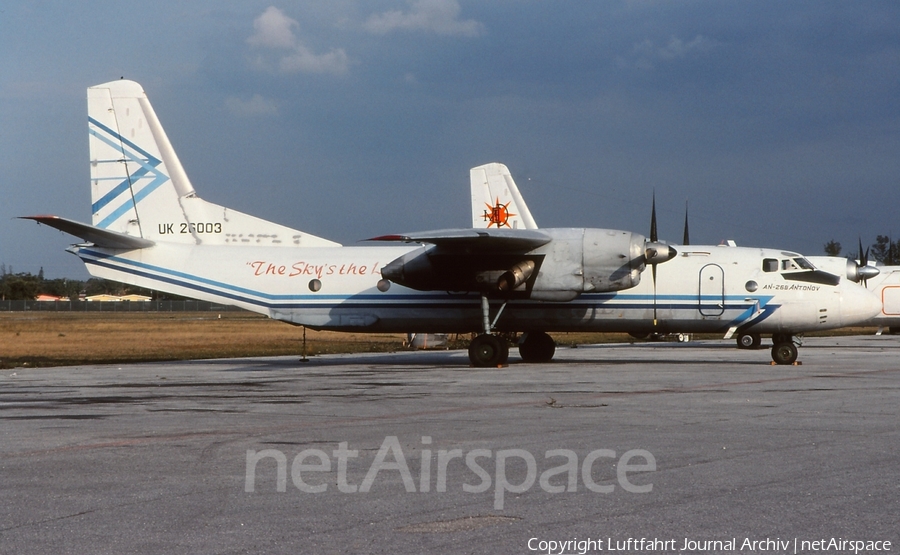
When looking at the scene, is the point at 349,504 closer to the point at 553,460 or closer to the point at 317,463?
the point at 317,463

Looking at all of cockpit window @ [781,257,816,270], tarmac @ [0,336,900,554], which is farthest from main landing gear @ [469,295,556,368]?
cockpit window @ [781,257,816,270]

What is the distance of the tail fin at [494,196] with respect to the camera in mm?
35812

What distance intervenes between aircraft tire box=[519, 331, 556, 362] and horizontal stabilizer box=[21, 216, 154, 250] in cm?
1119

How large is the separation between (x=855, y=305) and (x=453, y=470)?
19.1 meters

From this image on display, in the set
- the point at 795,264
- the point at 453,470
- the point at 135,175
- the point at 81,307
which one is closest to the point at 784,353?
the point at 795,264

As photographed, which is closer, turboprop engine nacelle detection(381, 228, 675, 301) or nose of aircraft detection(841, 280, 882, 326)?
turboprop engine nacelle detection(381, 228, 675, 301)

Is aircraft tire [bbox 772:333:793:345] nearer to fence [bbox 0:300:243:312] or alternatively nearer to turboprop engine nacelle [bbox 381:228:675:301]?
turboprop engine nacelle [bbox 381:228:675:301]

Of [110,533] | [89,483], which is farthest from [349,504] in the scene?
[89,483]

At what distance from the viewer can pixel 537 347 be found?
27.0m

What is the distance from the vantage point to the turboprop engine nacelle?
917 inches

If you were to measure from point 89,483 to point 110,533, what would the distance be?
73.3 inches

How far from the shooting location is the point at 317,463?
8789 millimetres

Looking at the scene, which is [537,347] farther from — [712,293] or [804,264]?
[804,264]

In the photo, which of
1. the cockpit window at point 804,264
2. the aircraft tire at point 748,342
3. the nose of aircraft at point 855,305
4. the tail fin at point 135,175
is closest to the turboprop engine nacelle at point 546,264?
the cockpit window at point 804,264
